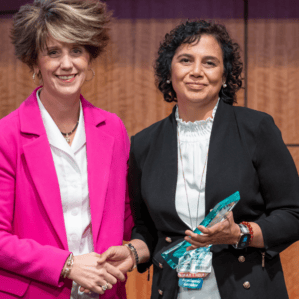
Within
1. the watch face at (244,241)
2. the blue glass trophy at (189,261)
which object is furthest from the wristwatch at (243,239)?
the blue glass trophy at (189,261)

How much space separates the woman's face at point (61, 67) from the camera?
1.62 metres

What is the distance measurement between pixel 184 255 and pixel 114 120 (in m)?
0.69

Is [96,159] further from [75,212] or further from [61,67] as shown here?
[61,67]

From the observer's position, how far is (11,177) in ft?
5.07

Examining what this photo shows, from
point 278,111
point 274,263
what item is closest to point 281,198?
point 274,263

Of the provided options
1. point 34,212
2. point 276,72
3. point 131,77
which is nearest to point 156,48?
point 131,77

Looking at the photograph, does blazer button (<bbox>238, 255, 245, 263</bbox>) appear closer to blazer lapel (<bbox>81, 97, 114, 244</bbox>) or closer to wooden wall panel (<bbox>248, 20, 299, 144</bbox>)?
blazer lapel (<bbox>81, 97, 114, 244</bbox>)

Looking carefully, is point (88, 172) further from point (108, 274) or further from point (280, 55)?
point (280, 55)

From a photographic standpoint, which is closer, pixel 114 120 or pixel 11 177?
pixel 11 177

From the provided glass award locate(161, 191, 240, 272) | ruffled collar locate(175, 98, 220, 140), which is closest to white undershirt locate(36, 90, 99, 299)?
glass award locate(161, 191, 240, 272)

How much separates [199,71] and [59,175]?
67cm

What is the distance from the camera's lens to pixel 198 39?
1660 millimetres

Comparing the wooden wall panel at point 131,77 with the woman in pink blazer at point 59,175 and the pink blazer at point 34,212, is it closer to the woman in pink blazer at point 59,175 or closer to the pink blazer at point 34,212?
the woman in pink blazer at point 59,175

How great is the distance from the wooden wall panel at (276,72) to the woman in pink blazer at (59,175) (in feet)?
4.30
